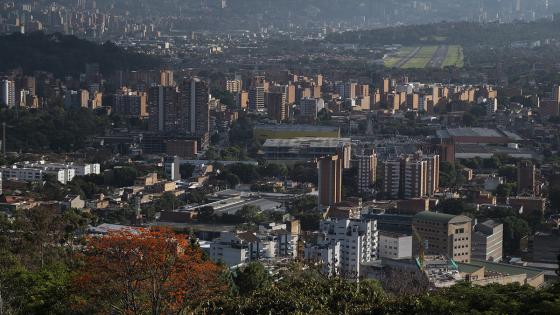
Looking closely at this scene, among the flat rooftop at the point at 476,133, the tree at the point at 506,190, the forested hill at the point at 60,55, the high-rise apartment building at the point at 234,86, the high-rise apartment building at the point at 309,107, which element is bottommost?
the tree at the point at 506,190

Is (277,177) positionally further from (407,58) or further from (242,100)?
(407,58)

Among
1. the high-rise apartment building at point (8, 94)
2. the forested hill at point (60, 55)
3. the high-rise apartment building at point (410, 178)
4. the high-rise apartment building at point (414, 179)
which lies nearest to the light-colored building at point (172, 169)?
the high-rise apartment building at point (410, 178)

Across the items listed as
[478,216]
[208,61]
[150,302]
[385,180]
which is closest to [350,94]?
[208,61]

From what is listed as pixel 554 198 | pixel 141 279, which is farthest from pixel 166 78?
pixel 141 279

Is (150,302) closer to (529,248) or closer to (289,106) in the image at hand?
(529,248)

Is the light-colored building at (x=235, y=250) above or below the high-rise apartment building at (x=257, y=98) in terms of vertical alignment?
below

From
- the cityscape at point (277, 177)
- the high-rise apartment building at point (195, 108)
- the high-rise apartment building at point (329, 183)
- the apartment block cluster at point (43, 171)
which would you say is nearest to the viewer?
the cityscape at point (277, 177)

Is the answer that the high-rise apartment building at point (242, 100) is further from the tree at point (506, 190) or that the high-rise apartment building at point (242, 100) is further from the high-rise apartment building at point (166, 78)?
the tree at point (506, 190)
